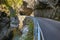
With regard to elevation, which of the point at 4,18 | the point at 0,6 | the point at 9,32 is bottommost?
the point at 9,32

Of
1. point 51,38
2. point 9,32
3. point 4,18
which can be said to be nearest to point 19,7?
point 4,18

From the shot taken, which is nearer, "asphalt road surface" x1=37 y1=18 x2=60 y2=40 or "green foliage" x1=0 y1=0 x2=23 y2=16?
"asphalt road surface" x1=37 y1=18 x2=60 y2=40

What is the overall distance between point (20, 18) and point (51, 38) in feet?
48.1

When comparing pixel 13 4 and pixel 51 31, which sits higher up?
pixel 13 4

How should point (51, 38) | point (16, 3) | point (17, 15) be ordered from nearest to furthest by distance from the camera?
point (51, 38) → point (17, 15) → point (16, 3)

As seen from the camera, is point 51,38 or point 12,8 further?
point 12,8

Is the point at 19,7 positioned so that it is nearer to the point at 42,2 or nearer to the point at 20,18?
the point at 20,18

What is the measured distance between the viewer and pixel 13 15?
54.0 feet

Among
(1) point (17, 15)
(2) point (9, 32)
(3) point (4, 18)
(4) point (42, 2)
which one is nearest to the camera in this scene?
(4) point (42, 2)

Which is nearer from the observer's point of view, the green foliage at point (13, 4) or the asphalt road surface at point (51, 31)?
the asphalt road surface at point (51, 31)

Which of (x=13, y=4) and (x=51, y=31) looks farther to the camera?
(x=13, y=4)

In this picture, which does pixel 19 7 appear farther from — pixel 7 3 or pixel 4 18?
pixel 4 18

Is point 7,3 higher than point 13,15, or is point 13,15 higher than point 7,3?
point 7,3

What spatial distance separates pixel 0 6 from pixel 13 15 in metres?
1.90
